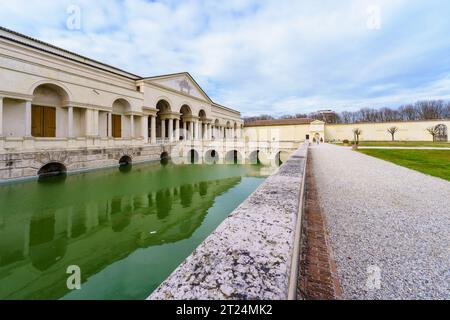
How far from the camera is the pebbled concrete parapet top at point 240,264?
3.99 ft

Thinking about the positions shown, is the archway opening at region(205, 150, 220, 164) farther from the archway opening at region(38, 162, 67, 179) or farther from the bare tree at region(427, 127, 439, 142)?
the bare tree at region(427, 127, 439, 142)

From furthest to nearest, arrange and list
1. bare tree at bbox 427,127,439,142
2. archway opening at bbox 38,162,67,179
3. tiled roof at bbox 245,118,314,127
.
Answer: tiled roof at bbox 245,118,314,127
bare tree at bbox 427,127,439,142
archway opening at bbox 38,162,67,179

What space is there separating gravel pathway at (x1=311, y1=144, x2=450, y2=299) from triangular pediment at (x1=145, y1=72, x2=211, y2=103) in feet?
74.3

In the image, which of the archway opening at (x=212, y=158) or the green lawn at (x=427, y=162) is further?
the archway opening at (x=212, y=158)

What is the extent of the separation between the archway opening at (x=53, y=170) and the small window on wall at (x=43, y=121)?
9.58 ft

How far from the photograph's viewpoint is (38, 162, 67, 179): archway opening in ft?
42.4

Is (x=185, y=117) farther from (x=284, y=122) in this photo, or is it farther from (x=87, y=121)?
(x=284, y=122)

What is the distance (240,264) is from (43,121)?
18840 millimetres

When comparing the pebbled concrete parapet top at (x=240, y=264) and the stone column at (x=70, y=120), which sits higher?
the stone column at (x=70, y=120)

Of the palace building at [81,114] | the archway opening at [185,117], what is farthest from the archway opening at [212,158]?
the archway opening at [185,117]

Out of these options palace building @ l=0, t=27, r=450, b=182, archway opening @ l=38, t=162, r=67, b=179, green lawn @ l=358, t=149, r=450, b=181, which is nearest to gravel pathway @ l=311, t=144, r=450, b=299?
green lawn @ l=358, t=149, r=450, b=181

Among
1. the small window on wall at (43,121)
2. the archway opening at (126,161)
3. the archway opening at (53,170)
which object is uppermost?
the small window on wall at (43,121)

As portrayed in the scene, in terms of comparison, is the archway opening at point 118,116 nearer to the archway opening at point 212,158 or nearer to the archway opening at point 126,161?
the archway opening at point 126,161

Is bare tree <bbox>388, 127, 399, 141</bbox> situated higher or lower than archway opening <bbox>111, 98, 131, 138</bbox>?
higher
